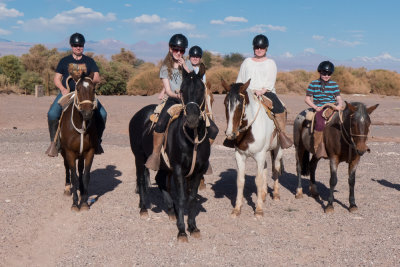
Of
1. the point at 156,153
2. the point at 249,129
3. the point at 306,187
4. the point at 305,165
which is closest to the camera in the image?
the point at 156,153

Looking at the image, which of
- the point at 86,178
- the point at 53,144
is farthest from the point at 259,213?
the point at 53,144

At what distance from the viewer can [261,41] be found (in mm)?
7570

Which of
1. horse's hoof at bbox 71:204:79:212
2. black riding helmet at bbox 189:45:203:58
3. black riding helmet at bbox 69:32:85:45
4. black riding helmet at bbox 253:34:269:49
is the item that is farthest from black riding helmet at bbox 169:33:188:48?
horse's hoof at bbox 71:204:79:212

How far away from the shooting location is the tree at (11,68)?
44312mm

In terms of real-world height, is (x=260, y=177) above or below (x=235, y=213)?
above

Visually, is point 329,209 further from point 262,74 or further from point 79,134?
point 79,134

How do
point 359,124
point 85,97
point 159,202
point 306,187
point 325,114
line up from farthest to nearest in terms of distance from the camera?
point 306,187 → point 159,202 → point 325,114 → point 359,124 → point 85,97

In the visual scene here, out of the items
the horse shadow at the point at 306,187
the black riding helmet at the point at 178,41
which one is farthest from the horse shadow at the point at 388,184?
the black riding helmet at the point at 178,41

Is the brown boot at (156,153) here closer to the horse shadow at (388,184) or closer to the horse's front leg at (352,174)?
the horse's front leg at (352,174)

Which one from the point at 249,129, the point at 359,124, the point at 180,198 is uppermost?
the point at 359,124

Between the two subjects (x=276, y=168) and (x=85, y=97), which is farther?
(x=276, y=168)

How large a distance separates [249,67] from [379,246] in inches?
147

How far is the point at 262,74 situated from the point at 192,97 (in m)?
2.67

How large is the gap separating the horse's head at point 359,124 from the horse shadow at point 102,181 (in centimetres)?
508
